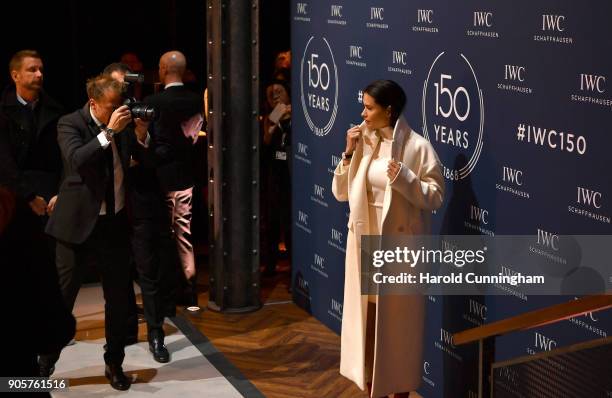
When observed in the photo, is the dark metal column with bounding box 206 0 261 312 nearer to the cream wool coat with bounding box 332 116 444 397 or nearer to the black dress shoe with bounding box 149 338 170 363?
the black dress shoe with bounding box 149 338 170 363

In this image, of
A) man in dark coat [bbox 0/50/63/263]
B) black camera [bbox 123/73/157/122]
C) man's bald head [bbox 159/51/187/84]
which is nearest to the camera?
black camera [bbox 123/73/157/122]

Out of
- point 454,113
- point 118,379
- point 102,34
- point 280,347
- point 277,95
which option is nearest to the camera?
point 454,113

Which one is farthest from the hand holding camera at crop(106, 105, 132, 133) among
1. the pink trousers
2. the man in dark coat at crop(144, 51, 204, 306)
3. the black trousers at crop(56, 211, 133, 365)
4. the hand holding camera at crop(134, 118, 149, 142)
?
the pink trousers

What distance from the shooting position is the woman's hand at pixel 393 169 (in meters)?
4.81

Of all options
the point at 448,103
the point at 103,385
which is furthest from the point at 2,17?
the point at 448,103

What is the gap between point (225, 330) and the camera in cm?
705

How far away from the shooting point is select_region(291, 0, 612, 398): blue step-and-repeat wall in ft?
14.0

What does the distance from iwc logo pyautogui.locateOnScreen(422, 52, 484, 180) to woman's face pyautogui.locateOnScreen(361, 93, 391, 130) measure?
396 mm

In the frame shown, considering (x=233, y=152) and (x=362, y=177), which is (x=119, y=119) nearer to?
(x=362, y=177)

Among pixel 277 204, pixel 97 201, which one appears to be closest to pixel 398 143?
pixel 97 201

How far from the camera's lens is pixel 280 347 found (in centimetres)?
668

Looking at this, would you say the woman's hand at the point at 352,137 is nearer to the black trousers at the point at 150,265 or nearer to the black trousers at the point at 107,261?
the black trousers at the point at 107,261

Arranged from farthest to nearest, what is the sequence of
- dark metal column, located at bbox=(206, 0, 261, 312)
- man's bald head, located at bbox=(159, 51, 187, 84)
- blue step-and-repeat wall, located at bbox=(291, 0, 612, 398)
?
dark metal column, located at bbox=(206, 0, 261, 312) < man's bald head, located at bbox=(159, 51, 187, 84) < blue step-and-repeat wall, located at bbox=(291, 0, 612, 398)

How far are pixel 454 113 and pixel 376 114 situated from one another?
458 mm
